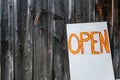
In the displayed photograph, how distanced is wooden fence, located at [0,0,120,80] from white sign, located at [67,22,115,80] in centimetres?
5

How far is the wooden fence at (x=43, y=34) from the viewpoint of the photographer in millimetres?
1597

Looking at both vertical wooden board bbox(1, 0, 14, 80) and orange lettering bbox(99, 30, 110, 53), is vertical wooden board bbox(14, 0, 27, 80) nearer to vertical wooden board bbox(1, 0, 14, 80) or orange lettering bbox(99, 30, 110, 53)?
vertical wooden board bbox(1, 0, 14, 80)

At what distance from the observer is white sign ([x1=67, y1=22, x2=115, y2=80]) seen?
5.12ft

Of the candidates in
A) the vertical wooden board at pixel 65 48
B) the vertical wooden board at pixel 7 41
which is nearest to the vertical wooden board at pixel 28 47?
the vertical wooden board at pixel 7 41

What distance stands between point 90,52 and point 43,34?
0.38 m

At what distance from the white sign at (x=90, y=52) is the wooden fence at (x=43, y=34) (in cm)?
5

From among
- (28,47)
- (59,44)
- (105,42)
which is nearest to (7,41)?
(28,47)

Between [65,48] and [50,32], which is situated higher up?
[50,32]

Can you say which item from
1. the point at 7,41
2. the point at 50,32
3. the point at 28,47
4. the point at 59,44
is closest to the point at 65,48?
the point at 59,44

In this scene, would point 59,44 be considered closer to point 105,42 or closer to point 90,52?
point 90,52

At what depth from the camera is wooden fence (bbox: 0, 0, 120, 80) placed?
1597 mm

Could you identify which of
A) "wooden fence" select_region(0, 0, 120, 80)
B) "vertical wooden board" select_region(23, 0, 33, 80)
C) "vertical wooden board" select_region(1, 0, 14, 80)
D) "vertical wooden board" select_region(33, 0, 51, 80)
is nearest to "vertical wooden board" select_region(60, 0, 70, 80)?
"wooden fence" select_region(0, 0, 120, 80)

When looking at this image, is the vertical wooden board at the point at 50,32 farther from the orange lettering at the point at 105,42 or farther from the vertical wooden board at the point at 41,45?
the orange lettering at the point at 105,42

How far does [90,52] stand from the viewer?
1569 mm
